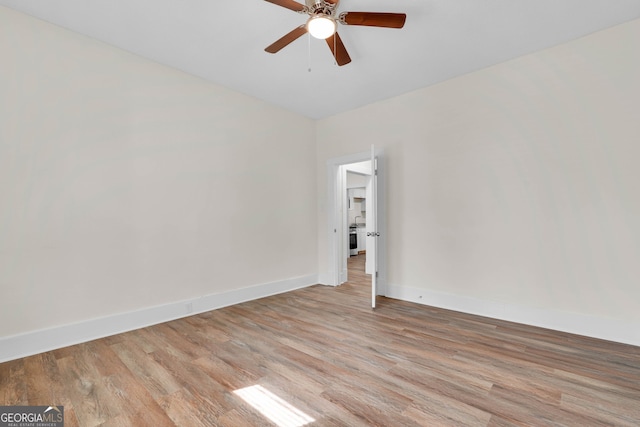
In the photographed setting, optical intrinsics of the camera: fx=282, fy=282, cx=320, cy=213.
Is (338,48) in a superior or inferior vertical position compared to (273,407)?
superior

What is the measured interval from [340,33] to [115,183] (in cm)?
288

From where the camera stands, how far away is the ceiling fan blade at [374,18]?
7.22ft

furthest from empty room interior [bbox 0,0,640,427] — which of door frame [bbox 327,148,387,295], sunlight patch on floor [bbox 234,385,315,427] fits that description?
door frame [bbox 327,148,387,295]

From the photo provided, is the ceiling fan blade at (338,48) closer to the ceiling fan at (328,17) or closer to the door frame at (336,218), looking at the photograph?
the ceiling fan at (328,17)

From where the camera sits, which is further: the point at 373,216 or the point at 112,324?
the point at 373,216

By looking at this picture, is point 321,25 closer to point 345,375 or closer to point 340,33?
point 340,33

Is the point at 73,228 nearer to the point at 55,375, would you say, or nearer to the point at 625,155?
the point at 55,375

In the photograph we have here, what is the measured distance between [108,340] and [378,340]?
9.00 feet

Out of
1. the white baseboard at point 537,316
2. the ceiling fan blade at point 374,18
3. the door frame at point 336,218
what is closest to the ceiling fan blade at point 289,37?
the ceiling fan blade at point 374,18

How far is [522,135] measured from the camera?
10.8 feet

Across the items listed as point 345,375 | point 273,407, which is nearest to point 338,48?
point 345,375

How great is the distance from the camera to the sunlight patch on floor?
172 cm

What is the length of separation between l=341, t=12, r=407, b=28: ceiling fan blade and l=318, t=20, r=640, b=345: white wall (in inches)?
75.7

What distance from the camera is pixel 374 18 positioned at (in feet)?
7.38
